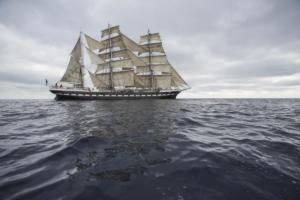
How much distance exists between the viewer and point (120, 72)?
6431 centimetres

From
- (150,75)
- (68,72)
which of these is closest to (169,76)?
(150,75)

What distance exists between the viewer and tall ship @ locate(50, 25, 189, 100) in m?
52.7

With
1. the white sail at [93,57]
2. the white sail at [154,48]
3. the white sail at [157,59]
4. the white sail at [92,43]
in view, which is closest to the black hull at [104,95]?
the white sail at [93,57]

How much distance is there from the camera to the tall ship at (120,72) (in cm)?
5272

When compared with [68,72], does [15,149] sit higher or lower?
lower

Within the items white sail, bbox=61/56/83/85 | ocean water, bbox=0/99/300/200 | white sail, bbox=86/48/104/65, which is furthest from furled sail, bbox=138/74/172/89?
ocean water, bbox=0/99/300/200

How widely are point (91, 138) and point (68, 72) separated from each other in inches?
2106

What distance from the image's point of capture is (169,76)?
67.5 meters

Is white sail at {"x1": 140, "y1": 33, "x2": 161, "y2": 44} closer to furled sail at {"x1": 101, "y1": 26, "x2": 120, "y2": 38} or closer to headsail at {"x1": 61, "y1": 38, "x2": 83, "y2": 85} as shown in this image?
furled sail at {"x1": 101, "y1": 26, "x2": 120, "y2": 38}

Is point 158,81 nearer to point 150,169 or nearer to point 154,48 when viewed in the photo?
point 154,48

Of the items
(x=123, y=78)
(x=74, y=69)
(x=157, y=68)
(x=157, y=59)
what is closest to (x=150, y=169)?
(x=74, y=69)

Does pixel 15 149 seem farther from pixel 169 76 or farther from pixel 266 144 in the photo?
pixel 169 76

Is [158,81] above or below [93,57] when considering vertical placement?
below

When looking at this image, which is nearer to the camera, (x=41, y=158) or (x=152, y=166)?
(x=152, y=166)
